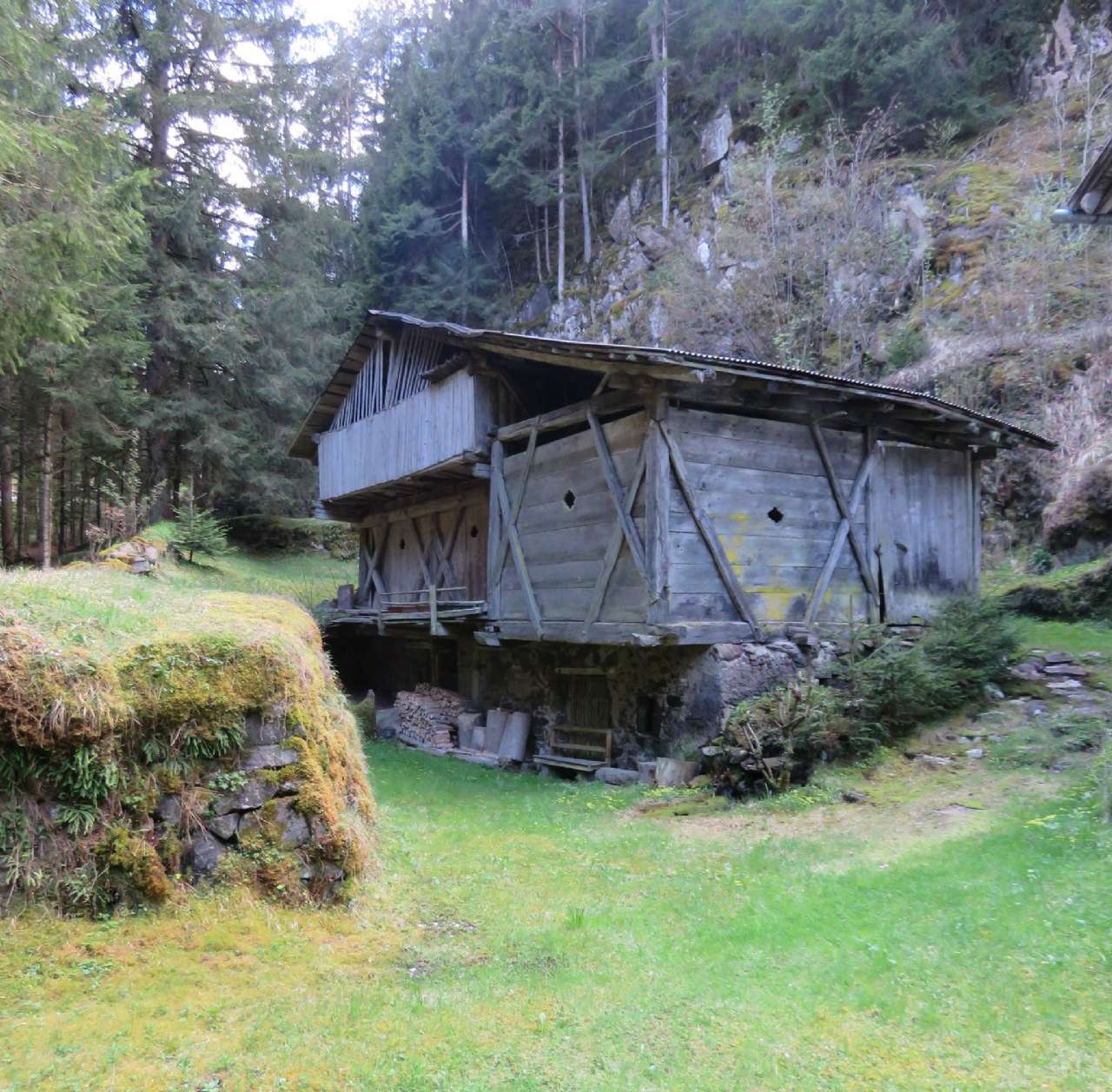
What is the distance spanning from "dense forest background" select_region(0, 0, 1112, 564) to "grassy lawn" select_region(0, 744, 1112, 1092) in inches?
411

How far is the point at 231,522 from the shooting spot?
91.2 ft

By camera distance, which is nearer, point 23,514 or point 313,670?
point 313,670

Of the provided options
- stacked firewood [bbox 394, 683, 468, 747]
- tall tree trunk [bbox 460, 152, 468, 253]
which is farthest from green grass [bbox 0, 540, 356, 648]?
tall tree trunk [bbox 460, 152, 468, 253]

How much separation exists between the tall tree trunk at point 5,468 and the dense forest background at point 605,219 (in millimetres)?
107

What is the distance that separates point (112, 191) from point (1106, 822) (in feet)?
46.9

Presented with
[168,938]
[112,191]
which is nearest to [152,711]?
[168,938]

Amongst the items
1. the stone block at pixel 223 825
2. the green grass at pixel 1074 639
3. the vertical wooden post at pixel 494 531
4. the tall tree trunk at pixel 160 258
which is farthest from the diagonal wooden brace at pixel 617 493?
the tall tree trunk at pixel 160 258

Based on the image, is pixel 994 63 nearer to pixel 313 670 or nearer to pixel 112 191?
pixel 112 191

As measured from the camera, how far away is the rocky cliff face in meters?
17.3

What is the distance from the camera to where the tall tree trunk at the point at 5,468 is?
2000cm

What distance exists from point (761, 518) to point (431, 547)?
8.34m

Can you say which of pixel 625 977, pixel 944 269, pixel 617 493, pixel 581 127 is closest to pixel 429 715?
pixel 617 493

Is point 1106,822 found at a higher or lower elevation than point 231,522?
lower

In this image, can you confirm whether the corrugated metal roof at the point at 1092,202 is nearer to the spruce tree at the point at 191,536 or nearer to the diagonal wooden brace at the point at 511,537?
the diagonal wooden brace at the point at 511,537
